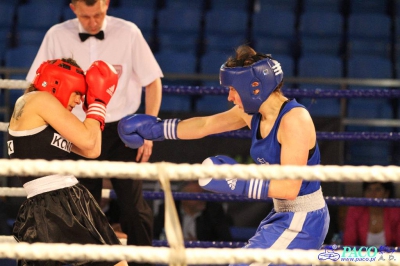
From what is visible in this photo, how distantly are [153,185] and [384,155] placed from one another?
2043 mm

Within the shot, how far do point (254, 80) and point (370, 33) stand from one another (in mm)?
3977

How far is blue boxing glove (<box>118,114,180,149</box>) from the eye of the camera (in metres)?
2.45

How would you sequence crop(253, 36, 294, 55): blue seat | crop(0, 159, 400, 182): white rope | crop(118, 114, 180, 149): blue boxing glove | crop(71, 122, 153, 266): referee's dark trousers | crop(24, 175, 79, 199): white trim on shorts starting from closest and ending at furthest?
crop(0, 159, 400, 182): white rope, crop(24, 175, 79, 199): white trim on shorts, crop(118, 114, 180, 149): blue boxing glove, crop(71, 122, 153, 266): referee's dark trousers, crop(253, 36, 294, 55): blue seat

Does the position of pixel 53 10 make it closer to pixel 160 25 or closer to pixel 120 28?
pixel 160 25

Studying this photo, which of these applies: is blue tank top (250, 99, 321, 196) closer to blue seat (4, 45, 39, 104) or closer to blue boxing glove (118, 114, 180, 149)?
blue boxing glove (118, 114, 180, 149)

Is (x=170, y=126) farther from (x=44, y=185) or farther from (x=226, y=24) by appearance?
(x=226, y=24)

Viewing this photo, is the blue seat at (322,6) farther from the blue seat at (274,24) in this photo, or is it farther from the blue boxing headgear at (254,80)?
the blue boxing headgear at (254,80)

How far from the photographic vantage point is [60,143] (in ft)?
7.65

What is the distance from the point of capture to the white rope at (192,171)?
4.63 ft

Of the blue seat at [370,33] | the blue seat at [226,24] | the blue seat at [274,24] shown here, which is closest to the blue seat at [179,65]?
the blue seat at [226,24]

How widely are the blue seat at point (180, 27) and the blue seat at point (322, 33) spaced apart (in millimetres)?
963

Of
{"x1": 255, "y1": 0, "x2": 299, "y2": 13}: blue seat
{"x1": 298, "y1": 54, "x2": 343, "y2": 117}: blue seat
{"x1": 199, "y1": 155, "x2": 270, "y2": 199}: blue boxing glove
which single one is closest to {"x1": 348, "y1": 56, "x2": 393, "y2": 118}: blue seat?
{"x1": 298, "y1": 54, "x2": 343, "y2": 117}: blue seat

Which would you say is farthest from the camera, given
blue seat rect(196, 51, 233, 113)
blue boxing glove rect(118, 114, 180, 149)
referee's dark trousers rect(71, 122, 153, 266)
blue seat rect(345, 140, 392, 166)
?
blue seat rect(196, 51, 233, 113)

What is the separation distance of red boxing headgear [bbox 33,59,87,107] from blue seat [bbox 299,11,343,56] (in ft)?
12.3
